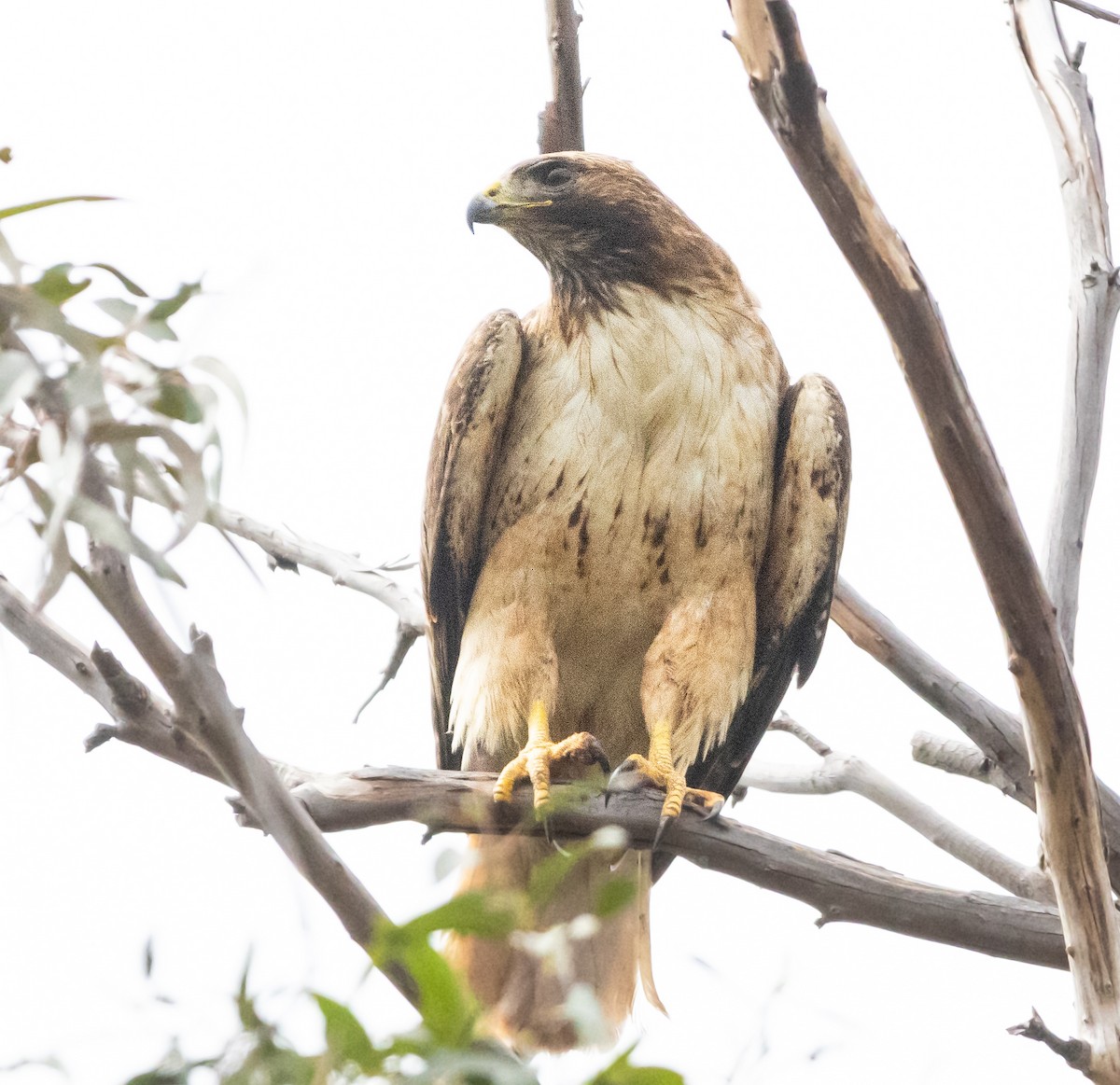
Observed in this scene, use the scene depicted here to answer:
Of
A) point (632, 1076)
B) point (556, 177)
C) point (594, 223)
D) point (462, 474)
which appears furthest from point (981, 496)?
point (556, 177)

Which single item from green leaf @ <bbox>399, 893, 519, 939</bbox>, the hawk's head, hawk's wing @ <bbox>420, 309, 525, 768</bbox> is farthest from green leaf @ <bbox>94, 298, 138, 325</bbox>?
the hawk's head

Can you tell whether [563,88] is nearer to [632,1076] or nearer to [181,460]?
[181,460]

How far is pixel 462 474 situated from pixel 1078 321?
2074 mm

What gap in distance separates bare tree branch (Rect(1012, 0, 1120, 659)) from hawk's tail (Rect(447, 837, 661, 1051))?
1.64 metres

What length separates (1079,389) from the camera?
4469 mm

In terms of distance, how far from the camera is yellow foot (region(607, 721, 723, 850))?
390cm

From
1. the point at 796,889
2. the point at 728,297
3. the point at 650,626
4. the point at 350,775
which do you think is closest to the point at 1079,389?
the point at 728,297

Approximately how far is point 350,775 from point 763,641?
6.62 ft

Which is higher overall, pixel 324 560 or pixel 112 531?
pixel 112 531

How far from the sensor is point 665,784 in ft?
13.6

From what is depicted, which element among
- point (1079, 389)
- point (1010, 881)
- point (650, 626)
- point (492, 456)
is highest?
point (1079, 389)

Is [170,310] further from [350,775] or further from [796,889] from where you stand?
[796,889]

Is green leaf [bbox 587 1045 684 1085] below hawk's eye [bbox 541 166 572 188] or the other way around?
below

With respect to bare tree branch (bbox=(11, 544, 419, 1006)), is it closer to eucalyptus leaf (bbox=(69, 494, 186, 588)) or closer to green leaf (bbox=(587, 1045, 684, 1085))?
eucalyptus leaf (bbox=(69, 494, 186, 588))
